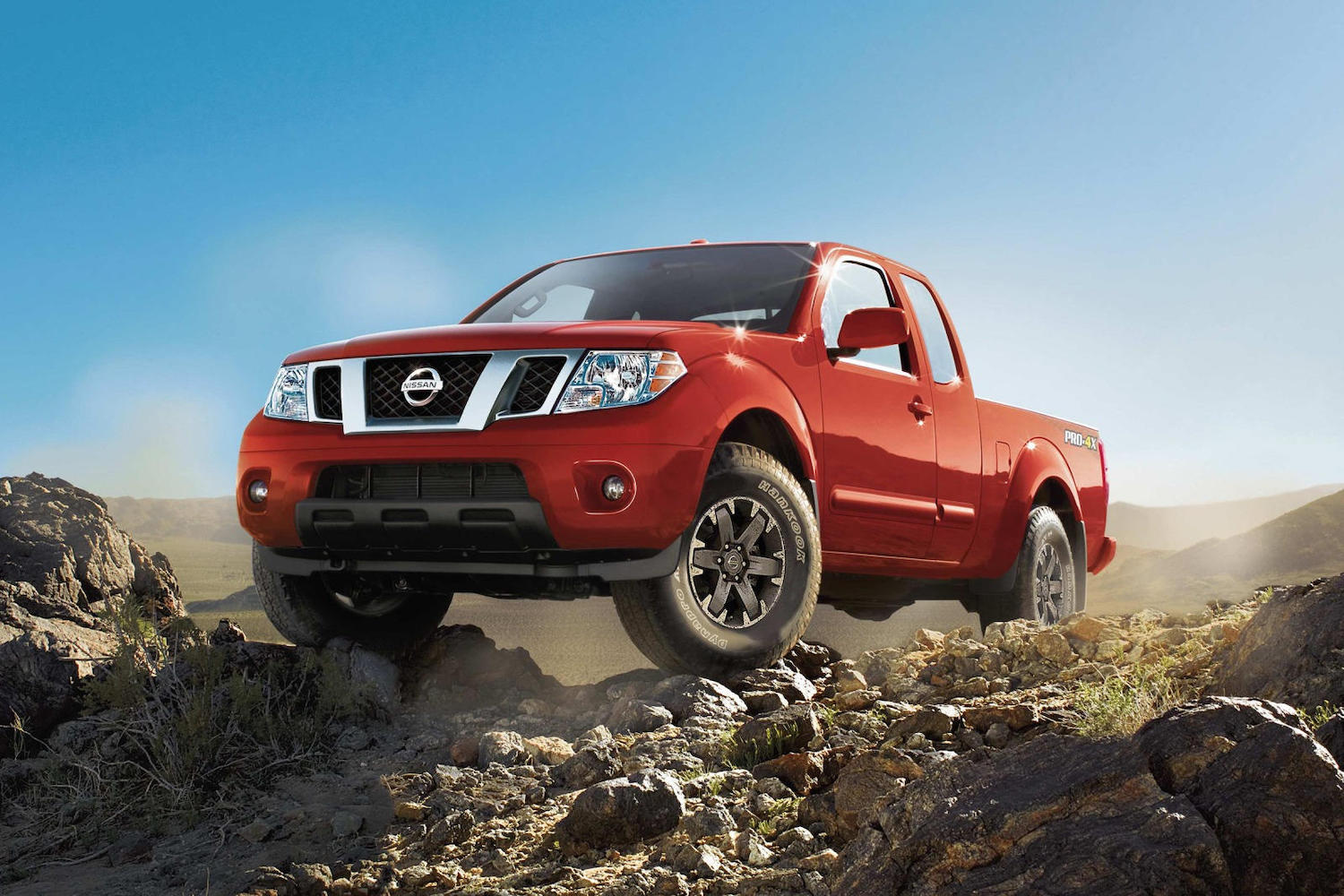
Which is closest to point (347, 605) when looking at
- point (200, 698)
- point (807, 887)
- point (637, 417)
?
point (200, 698)

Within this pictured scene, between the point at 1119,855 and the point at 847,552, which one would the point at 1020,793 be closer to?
the point at 1119,855

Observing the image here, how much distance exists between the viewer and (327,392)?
5555 millimetres

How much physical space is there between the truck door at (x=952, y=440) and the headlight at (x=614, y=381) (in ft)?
7.80

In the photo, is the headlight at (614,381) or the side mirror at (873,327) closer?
the headlight at (614,381)

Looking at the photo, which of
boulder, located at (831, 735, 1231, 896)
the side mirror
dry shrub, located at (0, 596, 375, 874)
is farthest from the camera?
the side mirror

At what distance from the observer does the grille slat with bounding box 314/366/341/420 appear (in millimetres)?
5492

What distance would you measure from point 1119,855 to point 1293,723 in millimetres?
656

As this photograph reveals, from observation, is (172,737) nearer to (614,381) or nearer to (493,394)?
(493,394)

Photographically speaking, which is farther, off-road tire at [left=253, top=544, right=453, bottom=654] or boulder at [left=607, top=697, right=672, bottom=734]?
off-road tire at [left=253, top=544, right=453, bottom=654]

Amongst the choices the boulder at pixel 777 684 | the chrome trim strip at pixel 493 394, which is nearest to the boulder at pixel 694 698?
the boulder at pixel 777 684

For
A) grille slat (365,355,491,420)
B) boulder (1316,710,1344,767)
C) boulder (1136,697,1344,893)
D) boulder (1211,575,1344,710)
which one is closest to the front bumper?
grille slat (365,355,491,420)

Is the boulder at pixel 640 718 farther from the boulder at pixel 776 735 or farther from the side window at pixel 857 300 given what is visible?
the side window at pixel 857 300

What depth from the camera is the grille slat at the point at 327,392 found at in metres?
5.49

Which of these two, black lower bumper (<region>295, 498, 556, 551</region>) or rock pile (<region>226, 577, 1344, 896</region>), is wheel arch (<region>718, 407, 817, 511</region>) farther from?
black lower bumper (<region>295, 498, 556, 551</region>)
